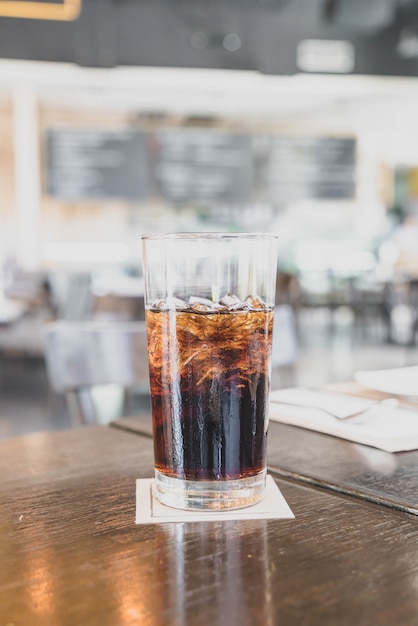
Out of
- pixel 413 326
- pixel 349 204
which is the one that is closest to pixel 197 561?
pixel 413 326

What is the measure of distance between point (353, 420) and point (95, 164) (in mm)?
6894

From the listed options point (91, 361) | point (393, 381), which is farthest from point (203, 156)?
point (393, 381)

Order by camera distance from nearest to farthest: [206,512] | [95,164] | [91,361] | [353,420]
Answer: [206,512], [353,420], [91,361], [95,164]

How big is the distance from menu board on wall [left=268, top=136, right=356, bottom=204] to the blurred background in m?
0.02

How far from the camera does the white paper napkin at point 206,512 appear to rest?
596mm

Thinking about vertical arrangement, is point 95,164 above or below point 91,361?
above

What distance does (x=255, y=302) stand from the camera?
655 mm

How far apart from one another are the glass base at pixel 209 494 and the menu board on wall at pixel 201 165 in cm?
722

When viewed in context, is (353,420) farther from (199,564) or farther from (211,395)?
(199,564)

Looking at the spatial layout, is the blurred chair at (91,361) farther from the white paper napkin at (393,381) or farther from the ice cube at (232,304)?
the ice cube at (232,304)

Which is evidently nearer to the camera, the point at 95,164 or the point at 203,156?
the point at 95,164

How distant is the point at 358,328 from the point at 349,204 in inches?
75.0

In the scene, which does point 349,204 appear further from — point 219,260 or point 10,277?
point 219,260

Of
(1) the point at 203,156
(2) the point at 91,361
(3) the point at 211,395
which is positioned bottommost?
(2) the point at 91,361
